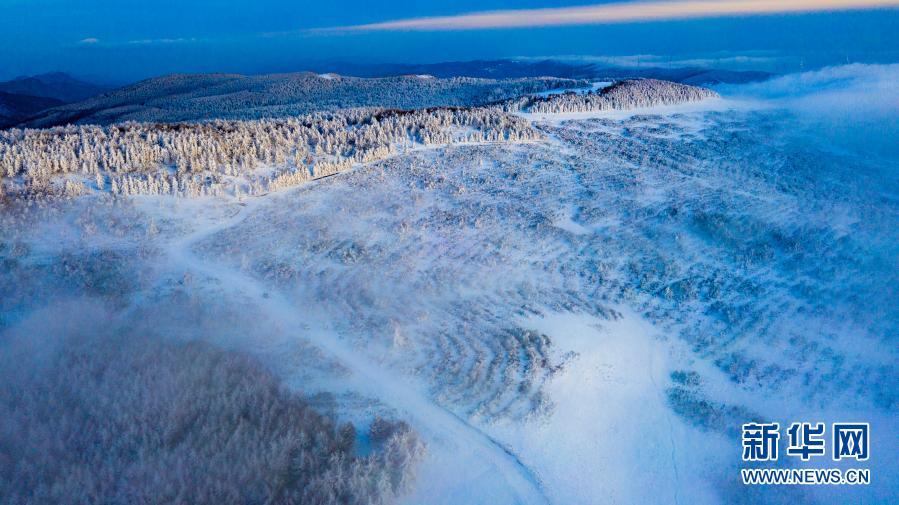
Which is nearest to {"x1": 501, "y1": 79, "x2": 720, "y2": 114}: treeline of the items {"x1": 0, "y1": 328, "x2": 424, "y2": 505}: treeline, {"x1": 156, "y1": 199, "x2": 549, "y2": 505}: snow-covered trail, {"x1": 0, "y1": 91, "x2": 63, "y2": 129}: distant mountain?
{"x1": 156, "y1": 199, "x2": 549, "y2": 505}: snow-covered trail

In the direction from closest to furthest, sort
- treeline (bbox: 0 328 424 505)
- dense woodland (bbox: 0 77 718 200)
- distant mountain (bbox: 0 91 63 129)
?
treeline (bbox: 0 328 424 505), dense woodland (bbox: 0 77 718 200), distant mountain (bbox: 0 91 63 129)

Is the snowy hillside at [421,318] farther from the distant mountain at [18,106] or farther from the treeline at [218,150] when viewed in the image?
the distant mountain at [18,106]

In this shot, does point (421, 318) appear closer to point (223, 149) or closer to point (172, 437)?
point (172, 437)

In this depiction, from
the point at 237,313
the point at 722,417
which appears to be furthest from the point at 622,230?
the point at 237,313

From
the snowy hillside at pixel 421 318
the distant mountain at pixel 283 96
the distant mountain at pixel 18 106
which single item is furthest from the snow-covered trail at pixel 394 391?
the distant mountain at pixel 18 106

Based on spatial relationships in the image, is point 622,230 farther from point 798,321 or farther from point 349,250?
point 349,250

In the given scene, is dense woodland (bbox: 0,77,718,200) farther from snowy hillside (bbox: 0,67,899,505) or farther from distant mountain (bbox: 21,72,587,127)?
distant mountain (bbox: 21,72,587,127)

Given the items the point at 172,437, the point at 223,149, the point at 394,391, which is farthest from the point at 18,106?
the point at 394,391
